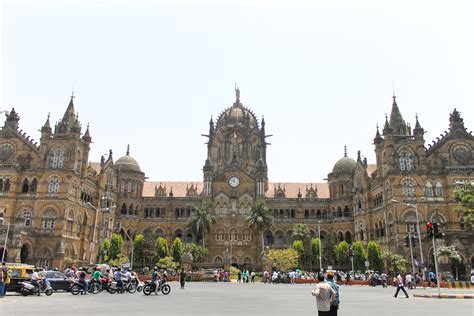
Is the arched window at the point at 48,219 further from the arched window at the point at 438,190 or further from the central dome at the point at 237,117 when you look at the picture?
the arched window at the point at 438,190

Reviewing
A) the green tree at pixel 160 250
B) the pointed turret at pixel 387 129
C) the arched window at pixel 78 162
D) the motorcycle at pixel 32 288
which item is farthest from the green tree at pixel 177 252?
the motorcycle at pixel 32 288

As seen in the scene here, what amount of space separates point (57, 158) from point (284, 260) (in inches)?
1526

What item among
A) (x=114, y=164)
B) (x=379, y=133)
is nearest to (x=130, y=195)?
(x=114, y=164)

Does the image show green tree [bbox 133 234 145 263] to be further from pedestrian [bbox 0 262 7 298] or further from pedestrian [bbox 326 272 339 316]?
pedestrian [bbox 326 272 339 316]

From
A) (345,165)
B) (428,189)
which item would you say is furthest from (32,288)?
(345,165)

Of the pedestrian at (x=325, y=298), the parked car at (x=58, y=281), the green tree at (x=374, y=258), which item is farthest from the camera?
the green tree at (x=374, y=258)

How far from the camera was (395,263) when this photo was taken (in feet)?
177

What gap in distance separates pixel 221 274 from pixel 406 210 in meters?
29.0

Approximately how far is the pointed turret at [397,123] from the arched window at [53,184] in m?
54.2

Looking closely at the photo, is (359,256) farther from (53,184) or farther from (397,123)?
(53,184)

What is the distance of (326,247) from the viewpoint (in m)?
74.3

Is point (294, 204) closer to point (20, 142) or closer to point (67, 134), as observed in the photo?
point (67, 134)

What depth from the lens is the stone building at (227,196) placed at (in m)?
61.3

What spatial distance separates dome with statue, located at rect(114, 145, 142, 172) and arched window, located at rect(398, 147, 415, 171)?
2031 inches
